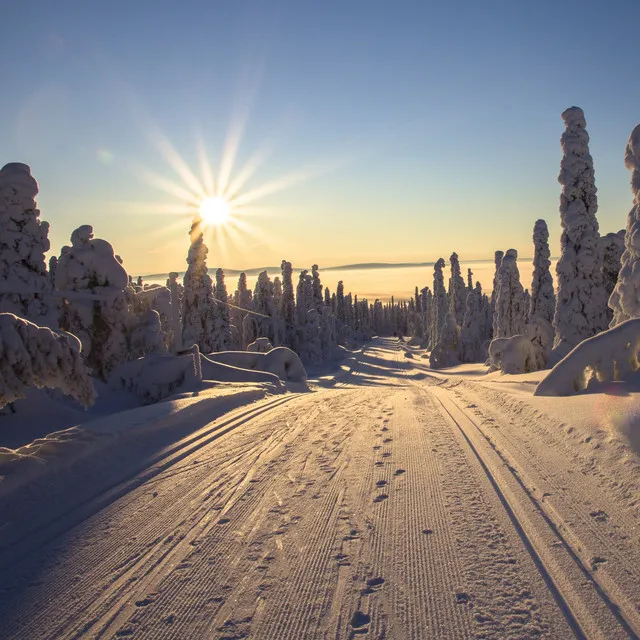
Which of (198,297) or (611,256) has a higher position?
(611,256)

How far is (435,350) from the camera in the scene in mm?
43750

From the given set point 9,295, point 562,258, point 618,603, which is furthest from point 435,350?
point 618,603

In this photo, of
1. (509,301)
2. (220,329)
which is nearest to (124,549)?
(220,329)

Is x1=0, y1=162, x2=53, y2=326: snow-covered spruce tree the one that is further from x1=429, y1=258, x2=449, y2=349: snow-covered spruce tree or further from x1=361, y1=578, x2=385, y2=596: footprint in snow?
x1=429, y1=258, x2=449, y2=349: snow-covered spruce tree

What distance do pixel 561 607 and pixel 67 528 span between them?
432 cm

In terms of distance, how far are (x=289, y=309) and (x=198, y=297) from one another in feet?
87.7

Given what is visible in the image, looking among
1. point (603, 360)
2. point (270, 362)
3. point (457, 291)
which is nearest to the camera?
point (603, 360)

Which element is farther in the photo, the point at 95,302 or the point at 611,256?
the point at 611,256

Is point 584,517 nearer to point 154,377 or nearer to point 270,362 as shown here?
point 154,377

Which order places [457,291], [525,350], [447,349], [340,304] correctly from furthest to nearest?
[340,304], [457,291], [447,349], [525,350]

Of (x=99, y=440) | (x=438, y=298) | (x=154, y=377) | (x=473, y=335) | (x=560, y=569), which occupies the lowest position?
(x=560, y=569)

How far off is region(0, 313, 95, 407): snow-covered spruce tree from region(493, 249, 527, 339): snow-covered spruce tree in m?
35.6

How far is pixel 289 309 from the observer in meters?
63.2

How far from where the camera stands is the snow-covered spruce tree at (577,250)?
21.5 m
